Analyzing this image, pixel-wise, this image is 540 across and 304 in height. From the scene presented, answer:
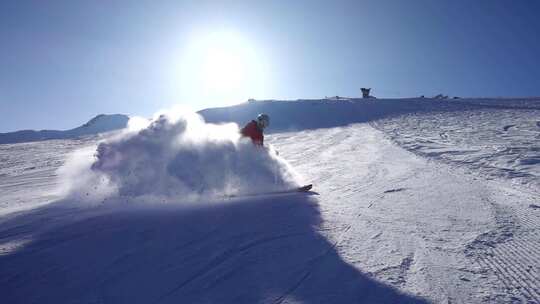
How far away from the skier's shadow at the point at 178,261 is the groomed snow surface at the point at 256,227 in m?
0.02

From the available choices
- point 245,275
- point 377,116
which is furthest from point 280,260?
point 377,116

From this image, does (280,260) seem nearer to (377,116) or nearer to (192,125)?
(192,125)

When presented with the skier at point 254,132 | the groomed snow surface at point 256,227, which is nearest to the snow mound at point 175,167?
the groomed snow surface at point 256,227

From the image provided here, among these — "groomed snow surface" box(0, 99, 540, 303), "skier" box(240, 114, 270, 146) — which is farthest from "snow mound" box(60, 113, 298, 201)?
"skier" box(240, 114, 270, 146)

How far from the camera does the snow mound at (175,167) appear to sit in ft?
23.2

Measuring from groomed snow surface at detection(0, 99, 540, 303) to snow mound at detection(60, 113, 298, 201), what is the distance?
0.09 feet

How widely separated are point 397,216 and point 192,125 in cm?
474

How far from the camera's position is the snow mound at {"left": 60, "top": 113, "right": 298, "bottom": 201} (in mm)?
7078

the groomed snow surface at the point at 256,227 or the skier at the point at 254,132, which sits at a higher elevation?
the skier at the point at 254,132

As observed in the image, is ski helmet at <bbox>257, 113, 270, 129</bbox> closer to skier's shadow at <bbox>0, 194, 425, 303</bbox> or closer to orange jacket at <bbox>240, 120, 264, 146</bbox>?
orange jacket at <bbox>240, 120, 264, 146</bbox>

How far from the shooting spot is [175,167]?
279 inches

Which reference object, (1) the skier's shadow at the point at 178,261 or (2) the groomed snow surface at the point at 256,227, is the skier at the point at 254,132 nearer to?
(2) the groomed snow surface at the point at 256,227

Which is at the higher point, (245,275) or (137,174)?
(137,174)

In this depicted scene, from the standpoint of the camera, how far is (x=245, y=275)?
12.1 ft
